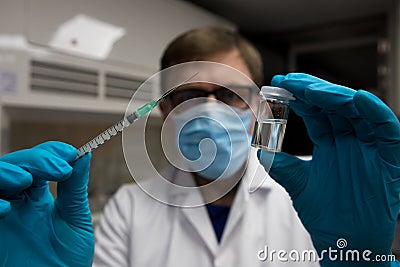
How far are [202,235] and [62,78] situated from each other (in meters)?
0.83

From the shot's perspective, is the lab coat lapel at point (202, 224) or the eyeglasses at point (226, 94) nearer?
the eyeglasses at point (226, 94)

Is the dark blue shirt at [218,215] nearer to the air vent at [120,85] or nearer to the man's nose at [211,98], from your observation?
the man's nose at [211,98]

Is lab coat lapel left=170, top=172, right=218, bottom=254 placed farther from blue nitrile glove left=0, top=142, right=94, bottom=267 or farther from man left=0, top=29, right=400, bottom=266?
blue nitrile glove left=0, top=142, right=94, bottom=267

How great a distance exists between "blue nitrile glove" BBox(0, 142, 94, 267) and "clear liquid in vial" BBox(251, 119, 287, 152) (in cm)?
34

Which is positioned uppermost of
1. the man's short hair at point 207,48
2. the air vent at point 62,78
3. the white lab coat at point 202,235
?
the man's short hair at point 207,48

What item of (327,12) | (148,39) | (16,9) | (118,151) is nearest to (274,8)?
(327,12)

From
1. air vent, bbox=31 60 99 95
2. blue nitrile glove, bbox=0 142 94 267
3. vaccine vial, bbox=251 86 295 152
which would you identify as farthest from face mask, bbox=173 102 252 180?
air vent, bbox=31 60 99 95

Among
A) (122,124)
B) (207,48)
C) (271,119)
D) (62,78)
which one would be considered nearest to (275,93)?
(271,119)

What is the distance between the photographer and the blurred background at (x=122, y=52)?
123 cm

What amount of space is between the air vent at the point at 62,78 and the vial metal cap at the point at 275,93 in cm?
99

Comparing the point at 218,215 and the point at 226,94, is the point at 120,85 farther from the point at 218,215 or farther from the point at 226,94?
the point at 226,94

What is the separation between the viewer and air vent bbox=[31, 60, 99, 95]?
1254 mm

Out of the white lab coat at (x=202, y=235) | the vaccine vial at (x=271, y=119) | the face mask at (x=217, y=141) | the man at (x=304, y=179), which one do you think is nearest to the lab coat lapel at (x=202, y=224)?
the white lab coat at (x=202, y=235)

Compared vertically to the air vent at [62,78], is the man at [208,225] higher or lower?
lower
